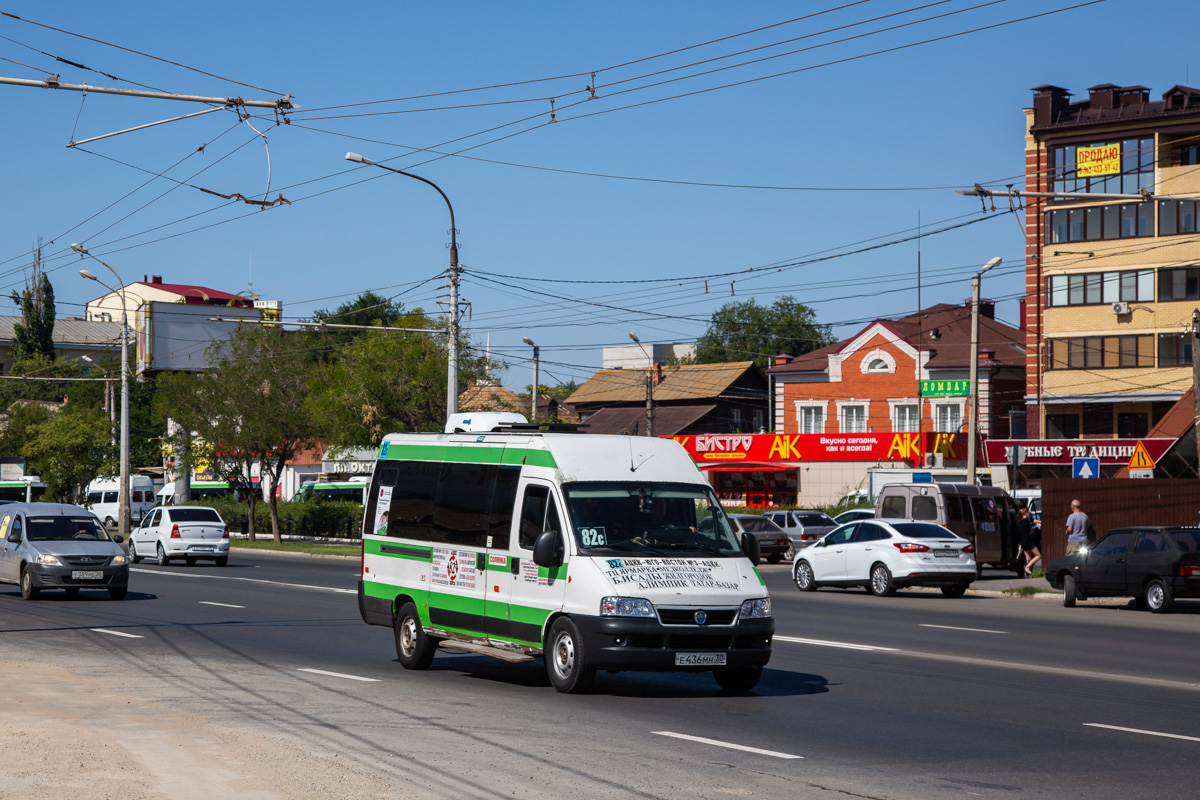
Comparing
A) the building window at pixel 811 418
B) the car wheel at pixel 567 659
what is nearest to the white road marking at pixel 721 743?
the car wheel at pixel 567 659

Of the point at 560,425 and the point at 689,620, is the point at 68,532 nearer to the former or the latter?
the point at 560,425

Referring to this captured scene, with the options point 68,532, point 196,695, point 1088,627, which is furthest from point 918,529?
point 196,695

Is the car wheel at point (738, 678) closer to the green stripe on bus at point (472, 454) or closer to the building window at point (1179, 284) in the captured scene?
the green stripe on bus at point (472, 454)

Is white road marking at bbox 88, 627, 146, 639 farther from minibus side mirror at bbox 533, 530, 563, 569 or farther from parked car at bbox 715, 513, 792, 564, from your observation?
parked car at bbox 715, 513, 792, 564

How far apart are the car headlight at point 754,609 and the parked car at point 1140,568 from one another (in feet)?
46.3

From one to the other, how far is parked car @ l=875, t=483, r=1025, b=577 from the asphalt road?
1174 centimetres

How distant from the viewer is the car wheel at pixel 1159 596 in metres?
23.5

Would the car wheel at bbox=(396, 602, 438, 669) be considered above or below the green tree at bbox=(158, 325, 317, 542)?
below

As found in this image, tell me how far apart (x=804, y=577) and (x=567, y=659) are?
1823 cm

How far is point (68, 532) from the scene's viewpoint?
2433 cm

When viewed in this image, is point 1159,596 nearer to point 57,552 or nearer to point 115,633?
point 115,633

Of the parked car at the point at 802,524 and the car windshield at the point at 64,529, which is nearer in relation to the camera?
the car windshield at the point at 64,529

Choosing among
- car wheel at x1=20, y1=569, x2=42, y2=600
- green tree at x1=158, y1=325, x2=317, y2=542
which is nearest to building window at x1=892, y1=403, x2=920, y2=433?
green tree at x1=158, y1=325, x2=317, y2=542

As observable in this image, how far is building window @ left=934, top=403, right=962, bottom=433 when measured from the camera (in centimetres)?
6619
